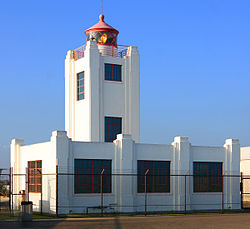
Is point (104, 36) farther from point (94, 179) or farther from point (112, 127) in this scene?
point (94, 179)

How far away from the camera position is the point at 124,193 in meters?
32.9

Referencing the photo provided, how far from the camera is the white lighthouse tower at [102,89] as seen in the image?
122 feet

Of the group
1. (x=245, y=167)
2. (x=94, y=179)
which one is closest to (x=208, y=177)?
(x=94, y=179)

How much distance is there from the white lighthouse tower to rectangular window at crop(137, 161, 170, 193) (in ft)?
14.3

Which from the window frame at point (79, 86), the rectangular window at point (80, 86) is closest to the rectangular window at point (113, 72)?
the window frame at point (79, 86)

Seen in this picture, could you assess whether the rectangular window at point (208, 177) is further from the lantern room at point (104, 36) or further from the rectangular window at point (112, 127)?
the lantern room at point (104, 36)

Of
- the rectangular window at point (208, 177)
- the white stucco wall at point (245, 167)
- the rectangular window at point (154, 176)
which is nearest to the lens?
the rectangular window at point (154, 176)

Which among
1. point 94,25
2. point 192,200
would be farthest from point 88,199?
point 94,25

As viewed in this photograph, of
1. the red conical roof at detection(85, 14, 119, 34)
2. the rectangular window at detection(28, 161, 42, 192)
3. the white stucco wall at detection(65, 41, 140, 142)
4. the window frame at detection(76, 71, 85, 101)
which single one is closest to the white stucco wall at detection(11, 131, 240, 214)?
the rectangular window at detection(28, 161, 42, 192)

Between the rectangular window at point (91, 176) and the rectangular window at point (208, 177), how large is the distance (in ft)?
22.8

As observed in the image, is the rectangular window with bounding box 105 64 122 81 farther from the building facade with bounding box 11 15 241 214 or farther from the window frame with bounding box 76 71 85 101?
the window frame with bounding box 76 71 85 101

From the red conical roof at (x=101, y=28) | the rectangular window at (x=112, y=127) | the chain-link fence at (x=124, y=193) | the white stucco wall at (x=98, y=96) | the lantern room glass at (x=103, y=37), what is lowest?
the chain-link fence at (x=124, y=193)

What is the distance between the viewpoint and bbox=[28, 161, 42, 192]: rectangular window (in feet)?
111

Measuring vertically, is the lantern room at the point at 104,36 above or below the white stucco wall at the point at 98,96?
above
